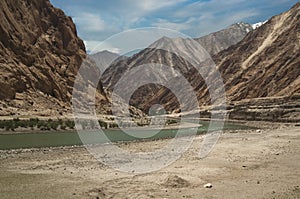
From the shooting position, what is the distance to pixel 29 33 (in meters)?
63.2

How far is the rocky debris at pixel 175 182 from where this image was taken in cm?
1273

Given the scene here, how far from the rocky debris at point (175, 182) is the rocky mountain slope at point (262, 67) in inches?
2397

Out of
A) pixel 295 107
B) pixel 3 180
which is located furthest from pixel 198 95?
pixel 3 180

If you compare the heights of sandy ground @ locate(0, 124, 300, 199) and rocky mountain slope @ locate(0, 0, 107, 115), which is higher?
rocky mountain slope @ locate(0, 0, 107, 115)

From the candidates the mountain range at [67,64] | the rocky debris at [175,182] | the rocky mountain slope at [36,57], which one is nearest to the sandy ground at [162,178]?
the rocky debris at [175,182]

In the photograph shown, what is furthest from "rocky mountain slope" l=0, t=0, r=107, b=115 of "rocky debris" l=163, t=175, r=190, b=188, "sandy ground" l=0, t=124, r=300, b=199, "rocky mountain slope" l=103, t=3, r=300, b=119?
"rocky mountain slope" l=103, t=3, r=300, b=119

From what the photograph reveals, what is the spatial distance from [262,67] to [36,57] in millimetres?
62062

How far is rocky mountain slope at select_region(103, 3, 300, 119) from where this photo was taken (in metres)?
84.7

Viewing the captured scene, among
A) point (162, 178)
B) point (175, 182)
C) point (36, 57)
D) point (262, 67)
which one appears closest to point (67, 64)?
point (36, 57)

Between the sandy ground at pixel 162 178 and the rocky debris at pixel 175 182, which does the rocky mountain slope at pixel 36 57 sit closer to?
the sandy ground at pixel 162 178

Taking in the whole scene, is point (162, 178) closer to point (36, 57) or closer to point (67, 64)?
point (36, 57)

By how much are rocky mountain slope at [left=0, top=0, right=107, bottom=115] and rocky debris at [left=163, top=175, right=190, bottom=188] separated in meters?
35.8

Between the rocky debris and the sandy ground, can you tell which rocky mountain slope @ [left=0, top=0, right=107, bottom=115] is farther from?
the rocky debris

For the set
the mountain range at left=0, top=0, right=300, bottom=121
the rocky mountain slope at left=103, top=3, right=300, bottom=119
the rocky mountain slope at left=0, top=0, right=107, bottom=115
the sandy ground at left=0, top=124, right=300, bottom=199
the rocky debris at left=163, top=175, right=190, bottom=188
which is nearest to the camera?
the sandy ground at left=0, top=124, right=300, bottom=199
